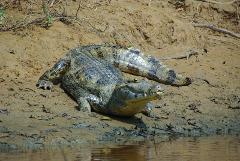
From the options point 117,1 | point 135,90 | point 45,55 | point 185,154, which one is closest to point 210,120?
point 135,90

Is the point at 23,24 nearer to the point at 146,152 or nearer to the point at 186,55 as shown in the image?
the point at 186,55

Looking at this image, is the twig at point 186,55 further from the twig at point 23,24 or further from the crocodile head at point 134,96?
the crocodile head at point 134,96

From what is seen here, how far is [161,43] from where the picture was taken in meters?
11.9

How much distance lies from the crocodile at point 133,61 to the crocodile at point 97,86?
1.29 ft

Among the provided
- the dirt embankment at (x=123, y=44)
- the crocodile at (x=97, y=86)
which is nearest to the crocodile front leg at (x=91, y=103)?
the crocodile at (x=97, y=86)

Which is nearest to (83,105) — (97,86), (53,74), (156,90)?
(97,86)

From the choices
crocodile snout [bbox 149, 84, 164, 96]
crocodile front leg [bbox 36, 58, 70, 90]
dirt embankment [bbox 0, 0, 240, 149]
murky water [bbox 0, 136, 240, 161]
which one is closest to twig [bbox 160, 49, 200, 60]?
dirt embankment [bbox 0, 0, 240, 149]

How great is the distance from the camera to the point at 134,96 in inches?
344

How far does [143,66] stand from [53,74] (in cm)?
177

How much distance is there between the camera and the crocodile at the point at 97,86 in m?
8.74

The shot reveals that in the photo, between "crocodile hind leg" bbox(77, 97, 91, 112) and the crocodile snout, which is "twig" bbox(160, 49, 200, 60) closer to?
"crocodile hind leg" bbox(77, 97, 91, 112)

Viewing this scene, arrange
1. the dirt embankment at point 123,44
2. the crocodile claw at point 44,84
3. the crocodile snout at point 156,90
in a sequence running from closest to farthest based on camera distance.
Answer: the crocodile snout at point 156,90
the dirt embankment at point 123,44
the crocodile claw at point 44,84

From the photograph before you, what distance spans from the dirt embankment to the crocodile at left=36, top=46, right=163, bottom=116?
161 millimetres

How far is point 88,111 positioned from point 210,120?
182 cm
